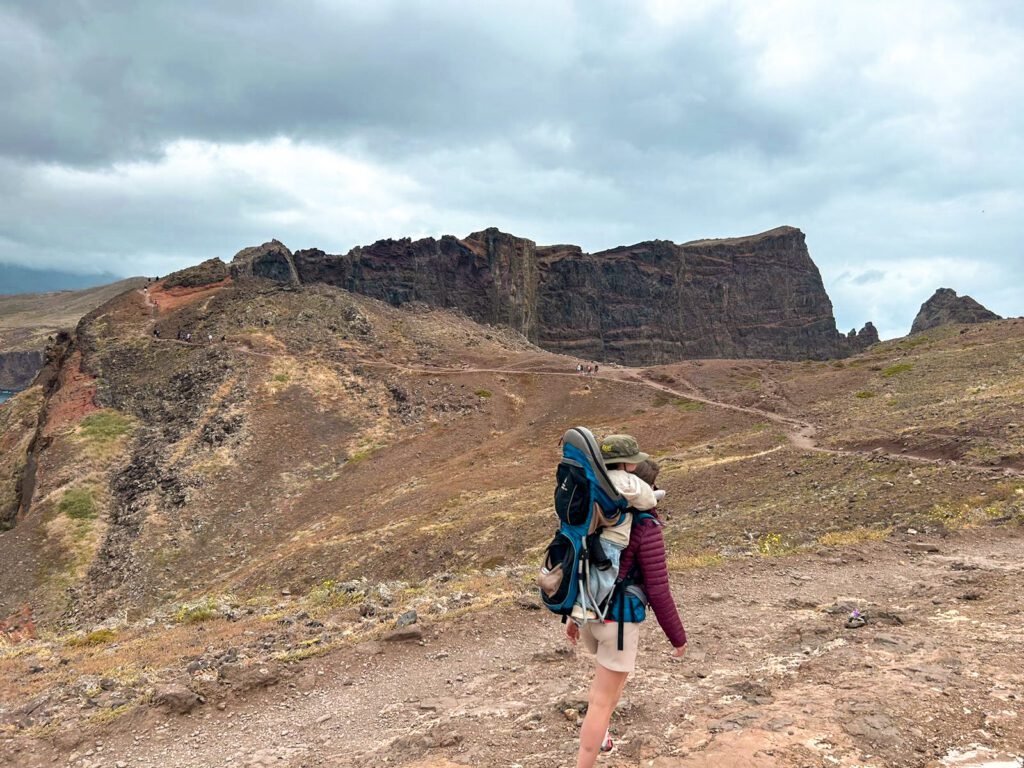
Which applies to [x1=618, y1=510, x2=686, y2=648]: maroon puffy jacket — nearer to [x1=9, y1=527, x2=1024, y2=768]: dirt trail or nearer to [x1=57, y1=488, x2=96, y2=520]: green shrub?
[x1=9, y1=527, x2=1024, y2=768]: dirt trail

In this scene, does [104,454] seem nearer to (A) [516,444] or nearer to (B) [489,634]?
(A) [516,444]

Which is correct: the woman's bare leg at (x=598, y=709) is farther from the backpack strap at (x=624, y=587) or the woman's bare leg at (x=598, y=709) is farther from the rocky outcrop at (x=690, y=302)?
the rocky outcrop at (x=690, y=302)

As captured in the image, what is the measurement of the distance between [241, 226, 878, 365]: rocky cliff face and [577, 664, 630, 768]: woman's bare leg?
113409mm

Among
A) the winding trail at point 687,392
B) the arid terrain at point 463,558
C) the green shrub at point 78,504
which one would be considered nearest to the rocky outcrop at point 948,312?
the arid terrain at point 463,558

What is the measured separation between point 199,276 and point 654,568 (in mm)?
88394

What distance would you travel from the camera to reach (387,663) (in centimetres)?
1019

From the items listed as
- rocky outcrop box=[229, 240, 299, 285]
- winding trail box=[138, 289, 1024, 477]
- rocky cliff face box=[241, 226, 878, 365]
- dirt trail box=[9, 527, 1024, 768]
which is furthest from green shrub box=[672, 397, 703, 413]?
rocky outcrop box=[229, 240, 299, 285]

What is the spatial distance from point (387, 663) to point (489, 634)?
1939mm

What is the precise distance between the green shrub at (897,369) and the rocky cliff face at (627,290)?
79825mm

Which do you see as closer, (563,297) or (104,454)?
Result: (104,454)

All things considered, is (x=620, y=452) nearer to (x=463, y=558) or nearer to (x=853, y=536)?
(x=853, y=536)

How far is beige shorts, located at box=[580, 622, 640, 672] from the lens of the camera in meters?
5.05

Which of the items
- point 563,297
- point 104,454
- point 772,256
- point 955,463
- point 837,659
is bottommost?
point 104,454

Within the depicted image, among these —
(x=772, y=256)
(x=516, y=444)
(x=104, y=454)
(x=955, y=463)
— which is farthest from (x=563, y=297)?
(x=955, y=463)
